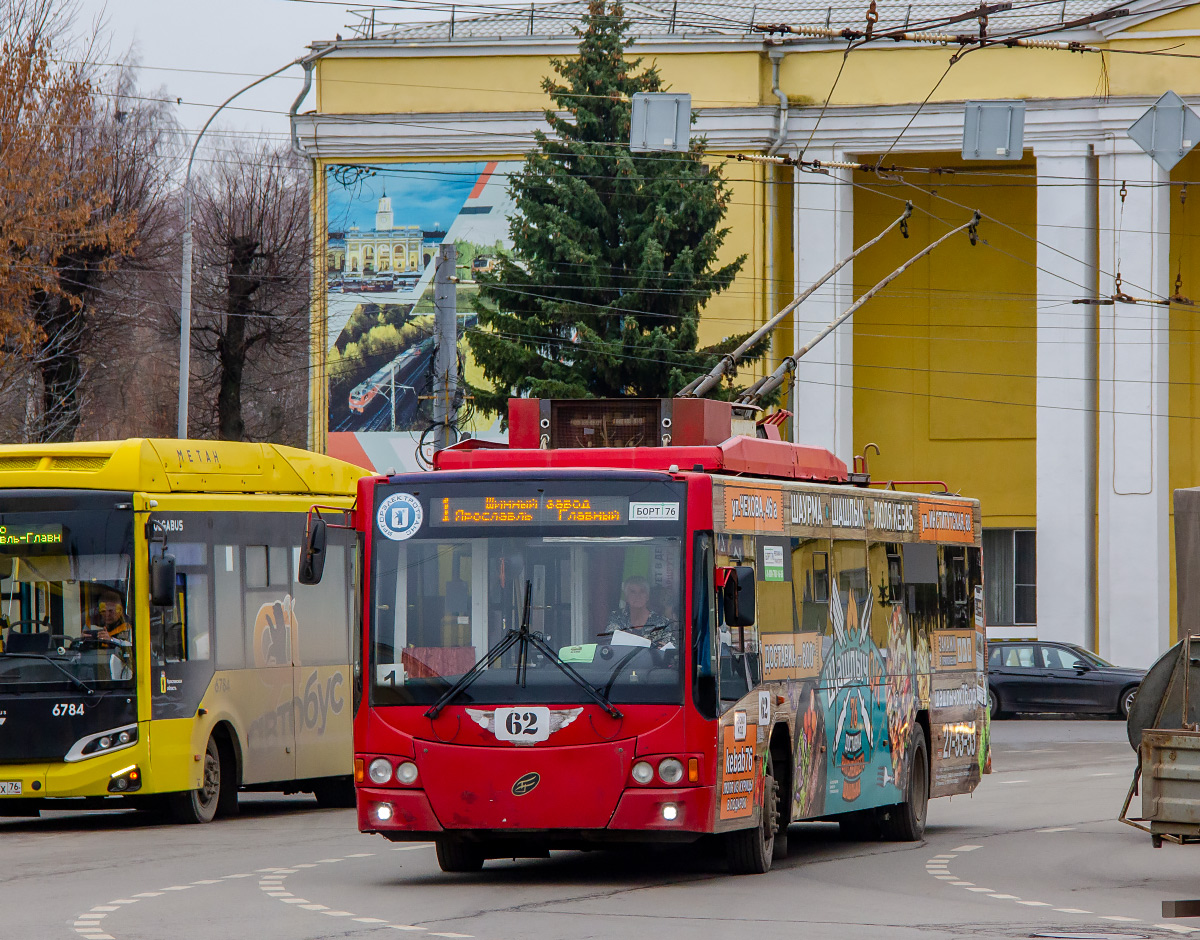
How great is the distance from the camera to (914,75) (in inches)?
1570

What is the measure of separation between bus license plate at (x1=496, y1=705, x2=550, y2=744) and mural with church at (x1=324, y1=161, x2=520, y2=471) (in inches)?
1151

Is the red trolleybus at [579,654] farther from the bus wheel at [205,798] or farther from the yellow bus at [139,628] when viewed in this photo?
the bus wheel at [205,798]

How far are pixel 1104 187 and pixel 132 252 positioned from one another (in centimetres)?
1854

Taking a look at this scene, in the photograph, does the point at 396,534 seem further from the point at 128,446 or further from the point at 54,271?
the point at 54,271

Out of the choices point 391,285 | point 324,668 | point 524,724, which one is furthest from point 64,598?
point 391,285

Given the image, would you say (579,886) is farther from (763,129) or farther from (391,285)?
(763,129)

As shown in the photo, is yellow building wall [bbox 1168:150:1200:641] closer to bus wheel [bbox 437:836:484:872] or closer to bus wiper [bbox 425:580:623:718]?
bus wheel [bbox 437:836:484:872]

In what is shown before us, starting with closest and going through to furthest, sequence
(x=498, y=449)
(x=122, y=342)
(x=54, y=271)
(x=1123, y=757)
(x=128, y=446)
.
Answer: (x=498, y=449), (x=128, y=446), (x=1123, y=757), (x=54, y=271), (x=122, y=342)

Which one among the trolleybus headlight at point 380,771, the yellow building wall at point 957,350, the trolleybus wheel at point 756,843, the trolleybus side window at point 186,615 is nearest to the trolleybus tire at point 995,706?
the yellow building wall at point 957,350

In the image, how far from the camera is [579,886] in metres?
11.3

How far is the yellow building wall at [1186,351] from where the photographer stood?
41.2m

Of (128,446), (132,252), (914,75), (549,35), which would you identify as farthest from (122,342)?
(128,446)

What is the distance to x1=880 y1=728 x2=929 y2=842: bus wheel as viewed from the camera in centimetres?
1466

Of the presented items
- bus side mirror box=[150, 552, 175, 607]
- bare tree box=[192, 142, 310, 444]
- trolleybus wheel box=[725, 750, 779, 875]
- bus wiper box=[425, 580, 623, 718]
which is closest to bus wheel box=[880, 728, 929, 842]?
trolleybus wheel box=[725, 750, 779, 875]
